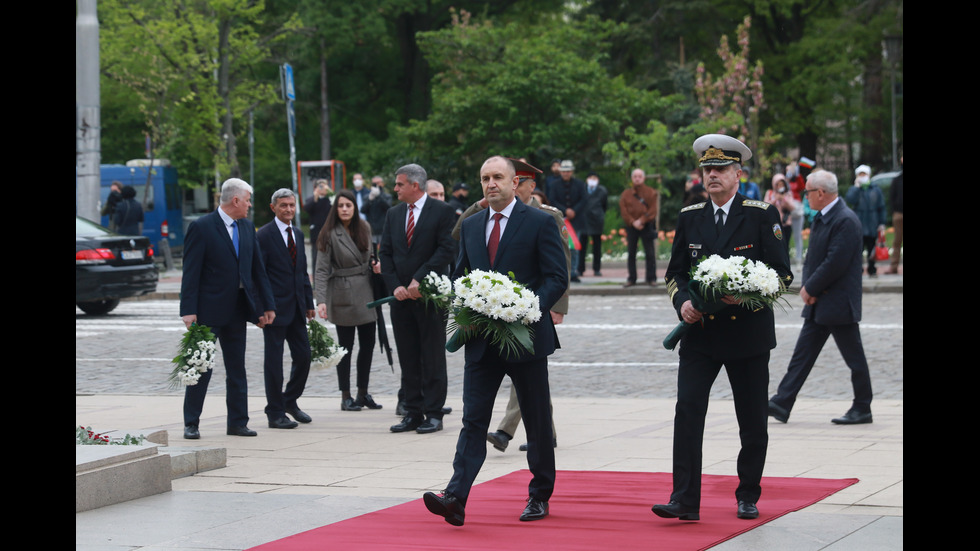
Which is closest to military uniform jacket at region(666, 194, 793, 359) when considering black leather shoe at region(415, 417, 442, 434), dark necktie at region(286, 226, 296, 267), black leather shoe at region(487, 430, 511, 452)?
black leather shoe at region(487, 430, 511, 452)

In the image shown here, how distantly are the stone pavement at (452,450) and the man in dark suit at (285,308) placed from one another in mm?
312

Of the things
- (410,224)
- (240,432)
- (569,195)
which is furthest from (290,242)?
(569,195)

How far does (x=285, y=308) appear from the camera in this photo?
1036 cm

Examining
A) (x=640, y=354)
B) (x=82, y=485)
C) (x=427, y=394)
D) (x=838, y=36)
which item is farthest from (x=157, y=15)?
(x=82, y=485)

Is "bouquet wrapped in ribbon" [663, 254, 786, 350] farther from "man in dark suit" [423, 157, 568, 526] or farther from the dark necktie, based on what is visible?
the dark necktie

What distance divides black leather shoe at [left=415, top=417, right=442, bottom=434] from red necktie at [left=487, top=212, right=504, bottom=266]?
3279mm

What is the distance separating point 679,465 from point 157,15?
33.4 meters

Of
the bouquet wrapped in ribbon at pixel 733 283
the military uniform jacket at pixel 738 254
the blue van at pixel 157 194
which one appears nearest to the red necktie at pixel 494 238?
the military uniform jacket at pixel 738 254

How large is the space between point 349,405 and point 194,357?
2175 millimetres

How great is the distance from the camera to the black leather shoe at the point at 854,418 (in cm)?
977

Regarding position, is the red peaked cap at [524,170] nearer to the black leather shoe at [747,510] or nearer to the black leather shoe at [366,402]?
the black leather shoe at [747,510]

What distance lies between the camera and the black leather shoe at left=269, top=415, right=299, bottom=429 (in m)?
10.2

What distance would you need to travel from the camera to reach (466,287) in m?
6.39
